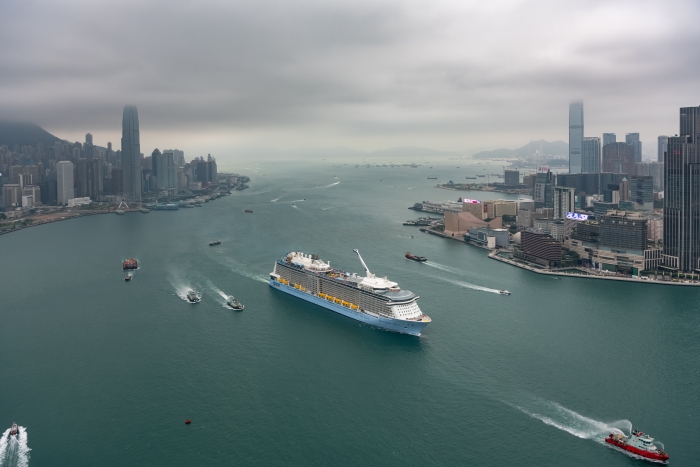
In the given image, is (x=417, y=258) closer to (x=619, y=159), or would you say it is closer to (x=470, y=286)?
(x=470, y=286)

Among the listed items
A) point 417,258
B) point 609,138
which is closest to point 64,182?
point 417,258

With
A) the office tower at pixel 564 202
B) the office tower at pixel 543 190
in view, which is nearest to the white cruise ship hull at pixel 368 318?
the office tower at pixel 564 202

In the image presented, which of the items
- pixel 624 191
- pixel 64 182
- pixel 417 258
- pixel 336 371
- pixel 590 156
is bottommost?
pixel 336 371

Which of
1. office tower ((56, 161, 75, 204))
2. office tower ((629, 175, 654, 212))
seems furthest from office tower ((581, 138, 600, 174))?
office tower ((56, 161, 75, 204))

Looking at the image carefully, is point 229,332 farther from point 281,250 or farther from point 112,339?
point 281,250

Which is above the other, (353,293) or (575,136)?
(575,136)

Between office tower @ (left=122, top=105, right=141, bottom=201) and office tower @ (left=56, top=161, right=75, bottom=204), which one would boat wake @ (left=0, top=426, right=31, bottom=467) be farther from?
office tower @ (left=122, top=105, right=141, bottom=201)

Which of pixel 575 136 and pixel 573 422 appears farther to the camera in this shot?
pixel 575 136

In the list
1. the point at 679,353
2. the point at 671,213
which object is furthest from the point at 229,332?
the point at 671,213
